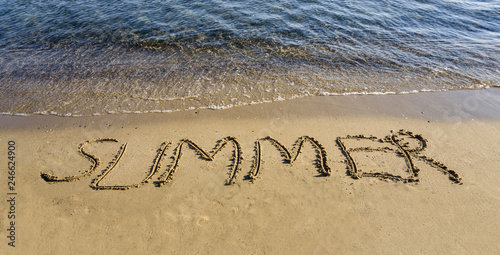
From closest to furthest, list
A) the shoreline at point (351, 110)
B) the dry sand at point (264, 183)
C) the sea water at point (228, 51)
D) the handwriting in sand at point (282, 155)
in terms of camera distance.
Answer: the dry sand at point (264, 183) → the handwriting in sand at point (282, 155) → the shoreline at point (351, 110) → the sea water at point (228, 51)

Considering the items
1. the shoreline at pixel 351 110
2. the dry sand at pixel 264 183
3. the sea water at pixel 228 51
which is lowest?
the dry sand at pixel 264 183

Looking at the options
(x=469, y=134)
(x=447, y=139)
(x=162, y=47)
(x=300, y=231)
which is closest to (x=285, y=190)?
(x=300, y=231)

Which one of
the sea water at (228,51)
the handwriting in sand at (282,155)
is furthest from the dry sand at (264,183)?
the sea water at (228,51)

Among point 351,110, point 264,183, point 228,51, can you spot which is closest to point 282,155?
point 264,183

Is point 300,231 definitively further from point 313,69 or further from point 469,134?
point 313,69

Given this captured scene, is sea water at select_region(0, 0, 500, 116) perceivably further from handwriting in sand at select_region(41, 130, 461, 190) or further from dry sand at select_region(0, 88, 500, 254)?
handwriting in sand at select_region(41, 130, 461, 190)

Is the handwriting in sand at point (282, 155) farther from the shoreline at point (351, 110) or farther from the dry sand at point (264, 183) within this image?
the shoreline at point (351, 110)

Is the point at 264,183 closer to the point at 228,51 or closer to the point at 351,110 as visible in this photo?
the point at 351,110

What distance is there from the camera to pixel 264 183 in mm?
4770

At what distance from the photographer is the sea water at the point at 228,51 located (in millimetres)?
7277

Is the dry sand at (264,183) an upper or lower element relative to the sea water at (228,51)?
lower

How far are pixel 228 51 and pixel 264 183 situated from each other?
605cm

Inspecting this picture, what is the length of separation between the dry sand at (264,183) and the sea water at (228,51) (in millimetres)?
873

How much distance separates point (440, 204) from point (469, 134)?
2459mm
